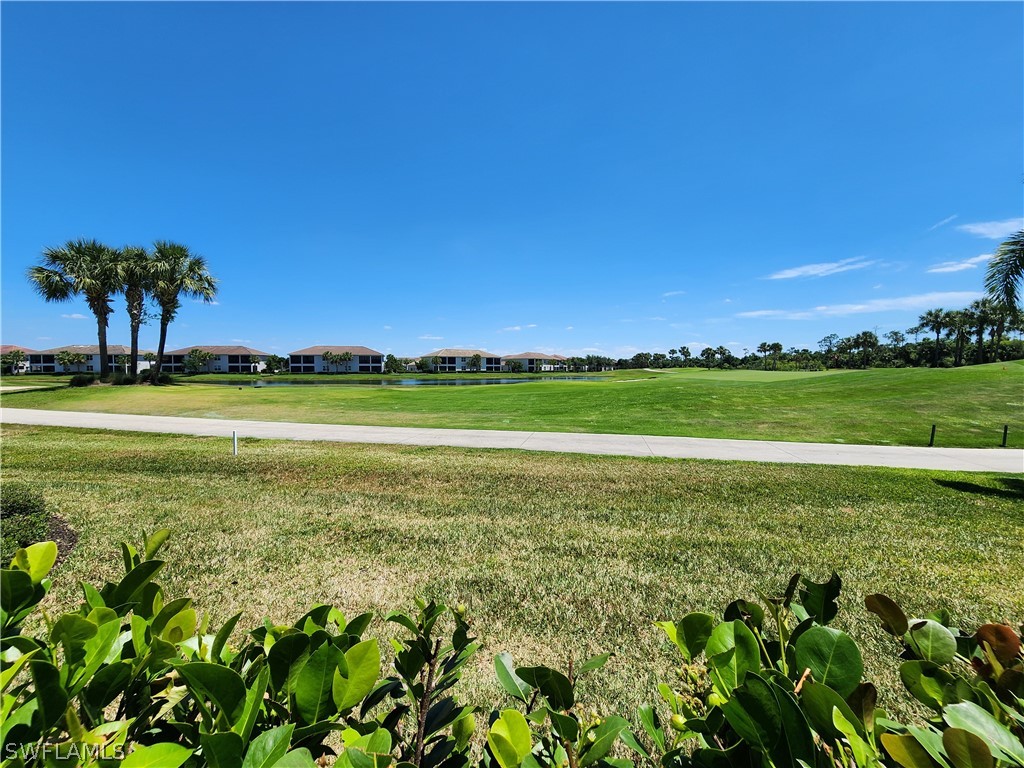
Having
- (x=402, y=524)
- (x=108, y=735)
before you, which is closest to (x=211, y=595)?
(x=402, y=524)

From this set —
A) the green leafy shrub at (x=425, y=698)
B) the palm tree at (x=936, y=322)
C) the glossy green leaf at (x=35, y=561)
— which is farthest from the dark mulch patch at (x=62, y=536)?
the palm tree at (x=936, y=322)

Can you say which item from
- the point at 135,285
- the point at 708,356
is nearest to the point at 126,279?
the point at 135,285

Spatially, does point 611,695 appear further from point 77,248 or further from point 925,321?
point 925,321

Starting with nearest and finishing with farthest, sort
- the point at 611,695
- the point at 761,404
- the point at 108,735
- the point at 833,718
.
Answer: the point at 833,718 < the point at 108,735 < the point at 611,695 < the point at 761,404

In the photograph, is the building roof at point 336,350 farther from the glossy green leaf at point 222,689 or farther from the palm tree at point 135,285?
the glossy green leaf at point 222,689

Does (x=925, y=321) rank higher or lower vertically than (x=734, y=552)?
higher

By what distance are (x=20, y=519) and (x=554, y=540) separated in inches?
223

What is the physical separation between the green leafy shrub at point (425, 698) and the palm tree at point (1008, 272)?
49.1 ft

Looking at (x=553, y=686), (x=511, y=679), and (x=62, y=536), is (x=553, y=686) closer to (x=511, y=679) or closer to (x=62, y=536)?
(x=511, y=679)

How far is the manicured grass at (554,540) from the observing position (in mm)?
3500

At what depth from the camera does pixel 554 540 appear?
5.05m

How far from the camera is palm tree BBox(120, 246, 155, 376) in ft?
113

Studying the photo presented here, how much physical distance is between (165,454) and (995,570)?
519 inches

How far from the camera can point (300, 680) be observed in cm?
74
